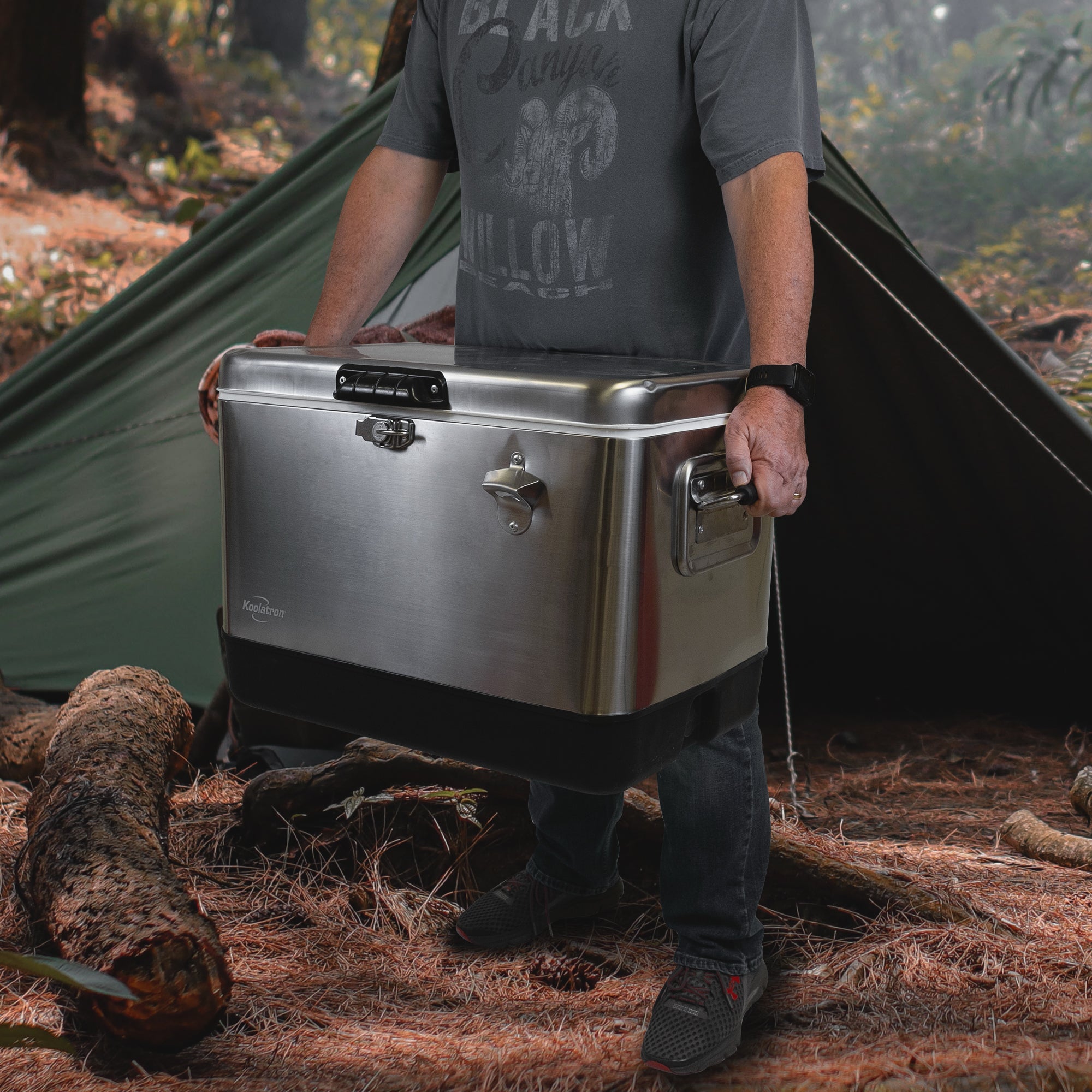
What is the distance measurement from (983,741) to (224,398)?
2.31 m

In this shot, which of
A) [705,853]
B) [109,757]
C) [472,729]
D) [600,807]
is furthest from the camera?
[109,757]

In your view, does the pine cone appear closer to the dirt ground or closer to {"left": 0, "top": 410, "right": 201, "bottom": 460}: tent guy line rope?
the dirt ground

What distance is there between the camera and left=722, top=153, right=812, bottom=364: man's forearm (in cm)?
115

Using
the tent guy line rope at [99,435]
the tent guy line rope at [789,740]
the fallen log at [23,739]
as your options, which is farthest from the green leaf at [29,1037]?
the tent guy line rope at [99,435]

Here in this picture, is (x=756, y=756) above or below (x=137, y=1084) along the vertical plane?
above

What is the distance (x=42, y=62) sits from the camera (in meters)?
7.17

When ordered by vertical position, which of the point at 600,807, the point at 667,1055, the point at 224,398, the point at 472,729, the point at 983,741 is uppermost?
the point at 224,398

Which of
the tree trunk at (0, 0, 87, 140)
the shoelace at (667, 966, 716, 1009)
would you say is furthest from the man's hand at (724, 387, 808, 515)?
the tree trunk at (0, 0, 87, 140)

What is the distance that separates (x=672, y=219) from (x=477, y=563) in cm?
53

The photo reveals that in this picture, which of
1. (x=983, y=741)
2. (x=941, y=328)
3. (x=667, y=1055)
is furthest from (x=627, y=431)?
(x=983, y=741)

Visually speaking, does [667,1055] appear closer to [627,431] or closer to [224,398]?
[627,431]

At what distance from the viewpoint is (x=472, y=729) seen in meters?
1.06

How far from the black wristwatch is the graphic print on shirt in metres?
0.28

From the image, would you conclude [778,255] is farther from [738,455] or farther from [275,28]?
[275,28]
